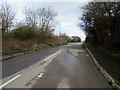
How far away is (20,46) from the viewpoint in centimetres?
2873

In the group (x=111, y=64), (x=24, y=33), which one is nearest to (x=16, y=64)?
(x=111, y=64)

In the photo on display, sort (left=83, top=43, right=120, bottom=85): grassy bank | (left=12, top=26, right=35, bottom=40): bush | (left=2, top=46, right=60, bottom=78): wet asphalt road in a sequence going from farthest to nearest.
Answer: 1. (left=12, top=26, right=35, bottom=40): bush
2. (left=2, top=46, right=60, bottom=78): wet asphalt road
3. (left=83, top=43, right=120, bottom=85): grassy bank

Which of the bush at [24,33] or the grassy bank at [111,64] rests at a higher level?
the bush at [24,33]

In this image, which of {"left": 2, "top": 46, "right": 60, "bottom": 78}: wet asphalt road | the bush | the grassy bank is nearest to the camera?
the grassy bank

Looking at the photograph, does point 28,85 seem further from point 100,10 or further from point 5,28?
point 5,28

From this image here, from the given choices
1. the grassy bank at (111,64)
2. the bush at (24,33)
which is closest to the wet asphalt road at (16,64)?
the grassy bank at (111,64)

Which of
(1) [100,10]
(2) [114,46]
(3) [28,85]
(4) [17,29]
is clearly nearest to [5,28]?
(4) [17,29]

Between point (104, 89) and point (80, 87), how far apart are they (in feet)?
3.09

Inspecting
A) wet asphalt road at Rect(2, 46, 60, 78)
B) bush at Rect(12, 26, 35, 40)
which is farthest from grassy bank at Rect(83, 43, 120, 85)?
bush at Rect(12, 26, 35, 40)

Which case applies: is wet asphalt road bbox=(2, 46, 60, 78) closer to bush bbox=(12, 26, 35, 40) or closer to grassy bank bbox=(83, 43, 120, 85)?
grassy bank bbox=(83, 43, 120, 85)

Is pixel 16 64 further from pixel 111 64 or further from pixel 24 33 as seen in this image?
pixel 24 33

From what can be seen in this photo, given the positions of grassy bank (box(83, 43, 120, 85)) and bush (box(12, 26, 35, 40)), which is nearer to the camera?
grassy bank (box(83, 43, 120, 85))

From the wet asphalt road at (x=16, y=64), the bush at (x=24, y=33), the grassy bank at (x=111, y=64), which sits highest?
the bush at (x=24, y=33)

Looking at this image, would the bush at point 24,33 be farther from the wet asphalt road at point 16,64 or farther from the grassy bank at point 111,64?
the grassy bank at point 111,64
